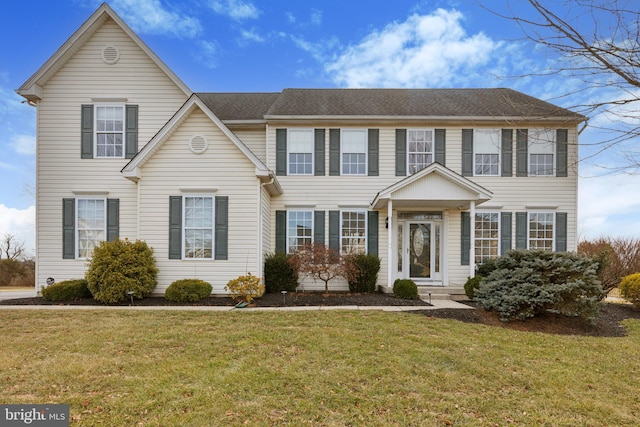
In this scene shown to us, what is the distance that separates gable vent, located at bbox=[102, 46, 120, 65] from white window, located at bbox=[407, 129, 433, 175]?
404 inches

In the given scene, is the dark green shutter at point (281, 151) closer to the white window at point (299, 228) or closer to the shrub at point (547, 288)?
the white window at point (299, 228)

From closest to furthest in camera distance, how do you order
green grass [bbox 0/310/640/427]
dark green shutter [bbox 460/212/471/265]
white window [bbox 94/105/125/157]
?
green grass [bbox 0/310/640/427]
white window [bbox 94/105/125/157]
dark green shutter [bbox 460/212/471/265]

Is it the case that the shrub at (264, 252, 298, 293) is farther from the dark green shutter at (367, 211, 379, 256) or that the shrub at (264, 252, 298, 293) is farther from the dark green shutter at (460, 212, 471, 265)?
the dark green shutter at (460, 212, 471, 265)

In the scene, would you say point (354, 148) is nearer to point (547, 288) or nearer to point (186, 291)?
point (186, 291)

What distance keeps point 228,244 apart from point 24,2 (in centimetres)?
804

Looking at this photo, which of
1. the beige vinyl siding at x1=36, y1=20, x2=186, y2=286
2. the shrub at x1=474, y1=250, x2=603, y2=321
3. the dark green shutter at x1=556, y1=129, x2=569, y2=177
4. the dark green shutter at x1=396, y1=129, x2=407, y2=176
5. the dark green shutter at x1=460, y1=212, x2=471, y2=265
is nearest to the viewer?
the shrub at x1=474, y1=250, x2=603, y2=321

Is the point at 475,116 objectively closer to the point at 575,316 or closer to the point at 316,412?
the point at 575,316

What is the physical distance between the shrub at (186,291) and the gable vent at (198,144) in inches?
152

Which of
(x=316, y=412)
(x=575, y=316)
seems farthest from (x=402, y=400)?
(x=575, y=316)

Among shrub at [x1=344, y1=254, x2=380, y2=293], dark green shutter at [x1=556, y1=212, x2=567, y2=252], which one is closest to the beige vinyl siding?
shrub at [x1=344, y1=254, x2=380, y2=293]

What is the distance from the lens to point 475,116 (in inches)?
488

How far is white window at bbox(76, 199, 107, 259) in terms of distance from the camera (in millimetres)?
11523

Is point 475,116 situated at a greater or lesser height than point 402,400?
greater

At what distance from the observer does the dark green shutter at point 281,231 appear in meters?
12.7
